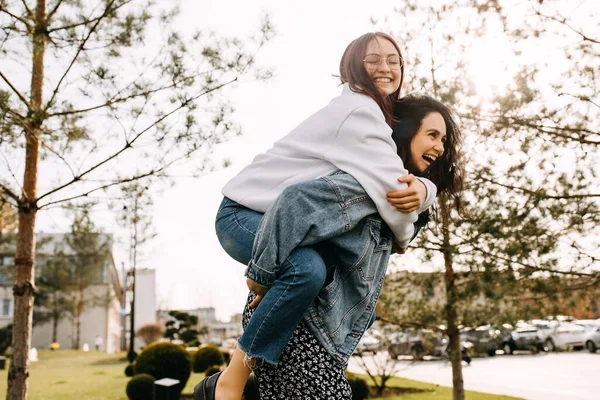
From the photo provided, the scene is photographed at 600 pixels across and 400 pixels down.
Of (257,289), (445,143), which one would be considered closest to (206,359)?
(445,143)

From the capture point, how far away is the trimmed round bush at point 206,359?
60.4 feet

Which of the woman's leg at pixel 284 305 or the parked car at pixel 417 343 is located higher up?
the woman's leg at pixel 284 305

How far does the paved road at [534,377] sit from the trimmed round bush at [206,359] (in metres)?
4.64

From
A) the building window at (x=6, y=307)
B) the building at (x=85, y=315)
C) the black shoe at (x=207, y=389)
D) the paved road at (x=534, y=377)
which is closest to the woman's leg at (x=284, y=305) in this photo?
the black shoe at (x=207, y=389)

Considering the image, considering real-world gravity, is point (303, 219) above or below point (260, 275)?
above

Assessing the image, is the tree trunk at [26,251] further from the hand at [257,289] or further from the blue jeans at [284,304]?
the blue jeans at [284,304]

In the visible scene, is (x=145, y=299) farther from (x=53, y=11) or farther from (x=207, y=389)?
(x=207, y=389)

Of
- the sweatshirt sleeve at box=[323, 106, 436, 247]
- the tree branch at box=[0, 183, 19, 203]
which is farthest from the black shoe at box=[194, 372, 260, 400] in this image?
the tree branch at box=[0, 183, 19, 203]

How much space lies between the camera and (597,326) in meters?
22.7

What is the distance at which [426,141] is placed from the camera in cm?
212

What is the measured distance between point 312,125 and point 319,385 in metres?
0.82

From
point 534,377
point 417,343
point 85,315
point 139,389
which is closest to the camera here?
point 417,343

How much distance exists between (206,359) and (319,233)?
57.5 ft

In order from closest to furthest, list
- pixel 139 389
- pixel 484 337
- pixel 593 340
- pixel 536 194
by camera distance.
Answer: pixel 536 194 < pixel 484 337 < pixel 139 389 < pixel 593 340
